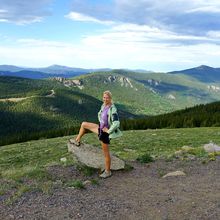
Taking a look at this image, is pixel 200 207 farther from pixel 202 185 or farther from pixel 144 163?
pixel 144 163

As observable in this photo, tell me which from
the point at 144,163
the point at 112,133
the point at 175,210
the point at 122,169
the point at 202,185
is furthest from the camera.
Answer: the point at 144,163

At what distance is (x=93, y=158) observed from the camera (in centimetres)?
1777

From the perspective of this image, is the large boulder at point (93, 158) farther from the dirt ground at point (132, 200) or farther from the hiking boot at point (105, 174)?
the hiking boot at point (105, 174)

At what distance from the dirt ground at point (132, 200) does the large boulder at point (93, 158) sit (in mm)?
568

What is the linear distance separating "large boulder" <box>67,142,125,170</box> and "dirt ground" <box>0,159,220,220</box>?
568mm

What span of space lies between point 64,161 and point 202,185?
342 inches

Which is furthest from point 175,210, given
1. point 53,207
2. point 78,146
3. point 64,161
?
point 64,161

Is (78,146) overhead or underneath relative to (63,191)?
overhead

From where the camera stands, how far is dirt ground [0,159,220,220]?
12.1 meters

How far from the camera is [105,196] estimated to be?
14.0 meters

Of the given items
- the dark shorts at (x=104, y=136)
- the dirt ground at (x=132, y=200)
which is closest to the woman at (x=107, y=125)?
the dark shorts at (x=104, y=136)

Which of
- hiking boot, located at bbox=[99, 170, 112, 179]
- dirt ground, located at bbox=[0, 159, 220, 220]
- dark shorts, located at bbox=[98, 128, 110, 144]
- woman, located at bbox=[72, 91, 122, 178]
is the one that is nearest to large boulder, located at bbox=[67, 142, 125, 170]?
dirt ground, located at bbox=[0, 159, 220, 220]

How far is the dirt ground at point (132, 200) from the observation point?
12.1 m

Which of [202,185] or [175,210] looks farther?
[202,185]
